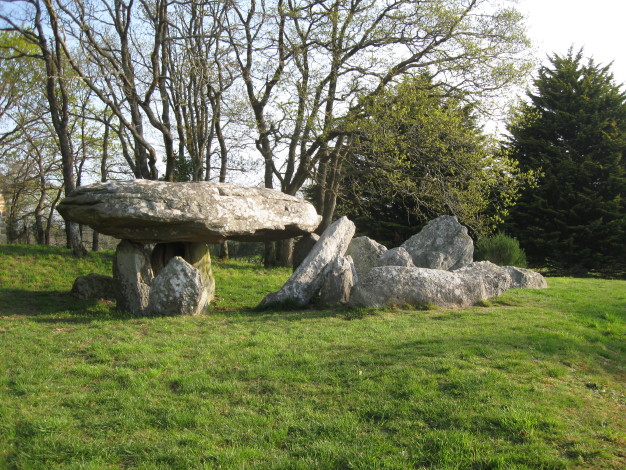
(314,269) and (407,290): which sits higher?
(314,269)

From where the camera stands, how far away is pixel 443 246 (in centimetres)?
1416

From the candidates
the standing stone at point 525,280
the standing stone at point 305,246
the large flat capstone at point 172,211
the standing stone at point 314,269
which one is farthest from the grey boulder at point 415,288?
the standing stone at point 305,246

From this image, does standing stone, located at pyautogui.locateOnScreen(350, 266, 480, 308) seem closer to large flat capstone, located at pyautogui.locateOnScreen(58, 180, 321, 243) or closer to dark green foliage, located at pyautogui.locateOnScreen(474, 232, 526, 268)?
large flat capstone, located at pyautogui.locateOnScreen(58, 180, 321, 243)

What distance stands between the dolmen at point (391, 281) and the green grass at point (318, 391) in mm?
710

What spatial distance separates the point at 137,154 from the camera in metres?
19.5

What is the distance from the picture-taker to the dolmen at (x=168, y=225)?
9.84m

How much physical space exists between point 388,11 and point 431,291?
487 inches

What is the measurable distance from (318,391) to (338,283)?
17.4ft

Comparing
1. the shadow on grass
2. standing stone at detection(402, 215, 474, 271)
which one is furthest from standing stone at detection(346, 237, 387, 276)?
the shadow on grass

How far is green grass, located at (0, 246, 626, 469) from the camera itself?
4.14 metres

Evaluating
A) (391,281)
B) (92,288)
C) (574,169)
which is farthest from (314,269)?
(574,169)

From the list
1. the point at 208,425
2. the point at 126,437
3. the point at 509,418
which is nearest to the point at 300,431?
the point at 208,425

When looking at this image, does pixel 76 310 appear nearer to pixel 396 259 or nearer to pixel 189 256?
pixel 189 256

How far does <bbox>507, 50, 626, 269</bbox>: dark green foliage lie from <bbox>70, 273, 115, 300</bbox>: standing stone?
18.3 metres
